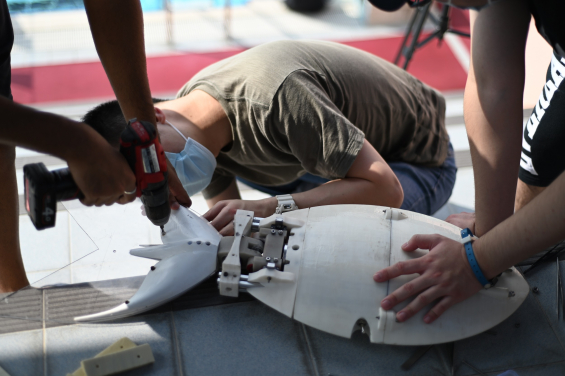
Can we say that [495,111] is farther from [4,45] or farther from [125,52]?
[4,45]

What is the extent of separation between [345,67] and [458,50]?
11.9ft

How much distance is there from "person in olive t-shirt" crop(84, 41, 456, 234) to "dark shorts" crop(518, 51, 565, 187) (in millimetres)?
375

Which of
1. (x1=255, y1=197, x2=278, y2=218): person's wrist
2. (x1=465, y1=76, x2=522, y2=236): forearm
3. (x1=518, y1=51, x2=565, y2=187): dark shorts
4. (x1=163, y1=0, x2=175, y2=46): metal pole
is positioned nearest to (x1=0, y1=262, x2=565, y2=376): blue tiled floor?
(x1=465, y1=76, x2=522, y2=236): forearm

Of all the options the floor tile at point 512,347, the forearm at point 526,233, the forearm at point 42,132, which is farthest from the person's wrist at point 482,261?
the forearm at point 42,132

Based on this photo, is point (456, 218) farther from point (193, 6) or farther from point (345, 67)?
point (193, 6)

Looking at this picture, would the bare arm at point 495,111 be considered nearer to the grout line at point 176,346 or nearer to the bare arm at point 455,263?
the bare arm at point 455,263

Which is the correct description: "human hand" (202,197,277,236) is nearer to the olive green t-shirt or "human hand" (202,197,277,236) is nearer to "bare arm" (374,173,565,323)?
the olive green t-shirt

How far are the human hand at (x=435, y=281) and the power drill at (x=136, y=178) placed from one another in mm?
555

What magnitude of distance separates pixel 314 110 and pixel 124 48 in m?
0.57

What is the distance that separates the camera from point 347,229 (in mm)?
1234

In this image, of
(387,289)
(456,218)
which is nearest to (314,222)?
(387,289)

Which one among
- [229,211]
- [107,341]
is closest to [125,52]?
[229,211]

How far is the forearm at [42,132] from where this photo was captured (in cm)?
96

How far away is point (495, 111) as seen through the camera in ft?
4.28
